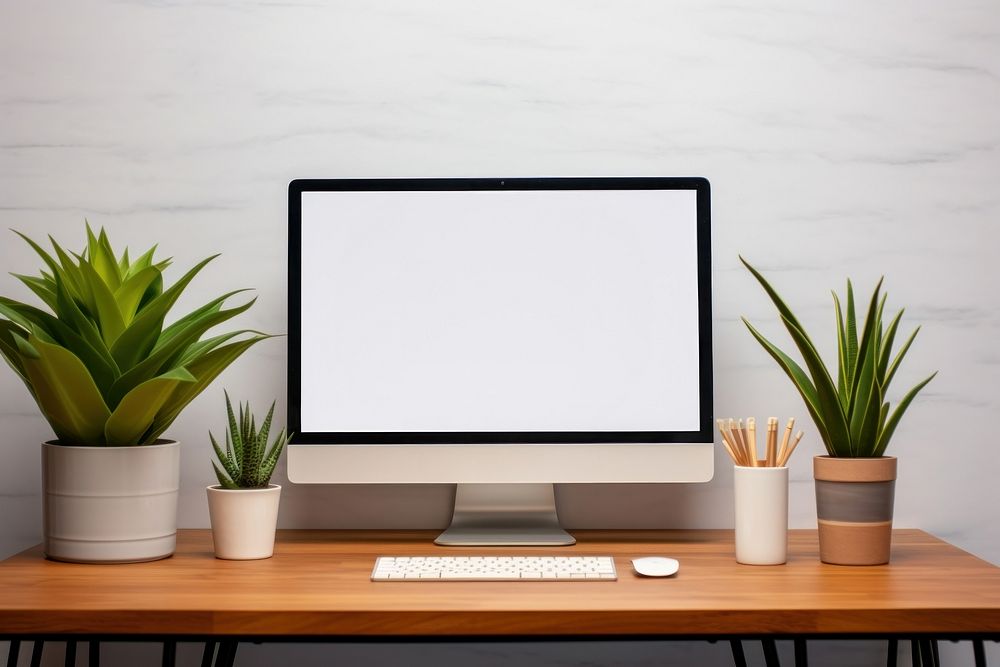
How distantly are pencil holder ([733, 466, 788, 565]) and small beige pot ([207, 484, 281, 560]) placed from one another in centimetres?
64

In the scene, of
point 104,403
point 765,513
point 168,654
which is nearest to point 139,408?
point 104,403

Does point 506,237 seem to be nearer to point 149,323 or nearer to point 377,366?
point 377,366

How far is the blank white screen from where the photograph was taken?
4.24 ft

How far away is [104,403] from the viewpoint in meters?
1.17

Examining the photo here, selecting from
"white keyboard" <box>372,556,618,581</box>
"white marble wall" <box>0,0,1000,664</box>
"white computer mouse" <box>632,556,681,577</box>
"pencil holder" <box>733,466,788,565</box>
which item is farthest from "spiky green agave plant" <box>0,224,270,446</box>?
"pencil holder" <box>733,466,788,565</box>

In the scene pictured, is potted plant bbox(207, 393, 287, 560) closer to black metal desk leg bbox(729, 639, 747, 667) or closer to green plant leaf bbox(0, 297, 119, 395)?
green plant leaf bbox(0, 297, 119, 395)

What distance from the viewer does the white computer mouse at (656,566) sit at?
108 cm

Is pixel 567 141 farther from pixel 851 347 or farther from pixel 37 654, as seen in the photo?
pixel 37 654

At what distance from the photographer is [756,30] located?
1.51 metres

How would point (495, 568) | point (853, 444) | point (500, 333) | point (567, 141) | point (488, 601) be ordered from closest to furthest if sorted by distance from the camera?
point (488, 601), point (495, 568), point (853, 444), point (500, 333), point (567, 141)

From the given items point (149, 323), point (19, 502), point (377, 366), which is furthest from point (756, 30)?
point (19, 502)

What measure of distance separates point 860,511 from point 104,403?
100cm

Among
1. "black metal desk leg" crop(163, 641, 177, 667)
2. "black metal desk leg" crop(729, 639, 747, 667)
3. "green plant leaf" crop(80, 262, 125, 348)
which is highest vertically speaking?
"green plant leaf" crop(80, 262, 125, 348)

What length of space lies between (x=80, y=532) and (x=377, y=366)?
0.45 m
